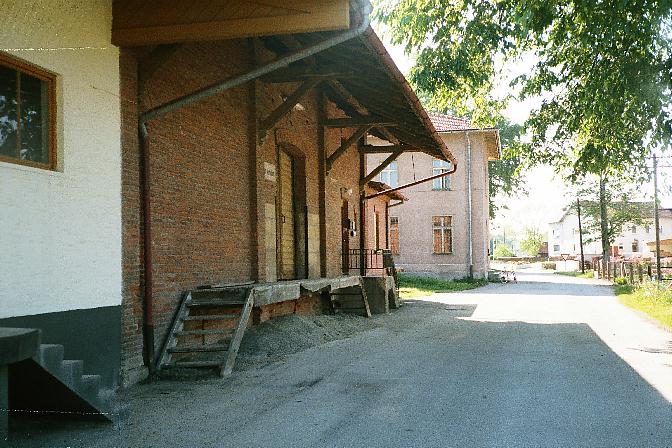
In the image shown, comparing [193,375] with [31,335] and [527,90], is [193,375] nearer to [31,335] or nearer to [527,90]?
[31,335]

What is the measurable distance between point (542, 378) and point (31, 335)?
551 cm

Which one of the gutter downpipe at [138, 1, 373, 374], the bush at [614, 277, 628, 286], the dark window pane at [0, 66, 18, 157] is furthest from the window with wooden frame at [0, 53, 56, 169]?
the bush at [614, 277, 628, 286]

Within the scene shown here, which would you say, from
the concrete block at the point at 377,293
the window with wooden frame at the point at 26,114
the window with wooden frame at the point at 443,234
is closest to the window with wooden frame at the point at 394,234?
the window with wooden frame at the point at 443,234

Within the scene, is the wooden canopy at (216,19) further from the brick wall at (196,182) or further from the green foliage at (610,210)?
the green foliage at (610,210)

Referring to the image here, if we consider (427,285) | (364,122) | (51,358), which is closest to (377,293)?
(364,122)

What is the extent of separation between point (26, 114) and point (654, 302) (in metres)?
16.4

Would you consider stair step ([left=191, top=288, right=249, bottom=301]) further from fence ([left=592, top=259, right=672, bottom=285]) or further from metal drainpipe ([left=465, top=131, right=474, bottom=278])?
metal drainpipe ([left=465, top=131, right=474, bottom=278])

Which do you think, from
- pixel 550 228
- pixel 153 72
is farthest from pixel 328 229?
pixel 550 228

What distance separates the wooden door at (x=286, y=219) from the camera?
13.1m

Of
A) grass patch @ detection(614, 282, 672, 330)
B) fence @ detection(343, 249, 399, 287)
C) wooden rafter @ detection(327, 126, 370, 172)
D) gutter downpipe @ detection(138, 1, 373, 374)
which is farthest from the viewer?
fence @ detection(343, 249, 399, 287)

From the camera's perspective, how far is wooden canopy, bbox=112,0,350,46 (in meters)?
6.78

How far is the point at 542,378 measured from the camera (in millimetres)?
7664

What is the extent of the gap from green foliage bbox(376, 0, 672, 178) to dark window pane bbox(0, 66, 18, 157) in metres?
6.41

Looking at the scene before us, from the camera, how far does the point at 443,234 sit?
3450cm
